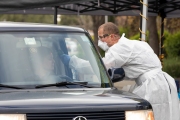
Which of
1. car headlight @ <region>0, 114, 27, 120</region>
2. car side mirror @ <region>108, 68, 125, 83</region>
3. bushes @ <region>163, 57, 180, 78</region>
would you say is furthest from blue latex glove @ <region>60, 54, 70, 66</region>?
bushes @ <region>163, 57, 180, 78</region>

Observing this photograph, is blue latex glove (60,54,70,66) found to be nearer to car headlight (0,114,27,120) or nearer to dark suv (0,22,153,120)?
dark suv (0,22,153,120)

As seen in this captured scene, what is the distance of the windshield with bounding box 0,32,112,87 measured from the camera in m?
6.28

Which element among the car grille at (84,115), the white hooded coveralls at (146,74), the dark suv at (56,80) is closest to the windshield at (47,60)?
the dark suv at (56,80)

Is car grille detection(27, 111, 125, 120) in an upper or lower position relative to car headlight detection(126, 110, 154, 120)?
upper

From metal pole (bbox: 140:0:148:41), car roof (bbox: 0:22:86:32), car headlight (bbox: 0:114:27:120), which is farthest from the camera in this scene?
metal pole (bbox: 140:0:148:41)

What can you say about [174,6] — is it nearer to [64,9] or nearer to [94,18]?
[64,9]

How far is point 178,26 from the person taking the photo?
35.2m

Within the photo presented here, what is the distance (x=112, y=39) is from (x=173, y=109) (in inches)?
45.7

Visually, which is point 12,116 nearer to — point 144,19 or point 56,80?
point 56,80

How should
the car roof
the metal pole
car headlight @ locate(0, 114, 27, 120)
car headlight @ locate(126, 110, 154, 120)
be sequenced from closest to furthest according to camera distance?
1. car headlight @ locate(0, 114, 27, 120)
2. car headlight @ locate(126, 110, 154, 120)
3. the car roof
4. the metal pole

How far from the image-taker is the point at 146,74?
7.95m

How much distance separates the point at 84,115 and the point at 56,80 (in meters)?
0.86

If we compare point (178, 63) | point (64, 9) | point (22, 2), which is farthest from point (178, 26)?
point (22, 2)

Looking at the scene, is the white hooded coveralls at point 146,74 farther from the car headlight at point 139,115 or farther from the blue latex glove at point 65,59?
the car headlight at point 139,115
